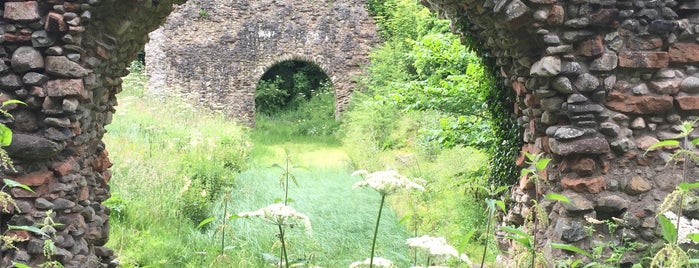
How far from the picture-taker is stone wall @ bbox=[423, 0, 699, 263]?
11.9ft

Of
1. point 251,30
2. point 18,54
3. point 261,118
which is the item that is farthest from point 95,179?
point 261,118

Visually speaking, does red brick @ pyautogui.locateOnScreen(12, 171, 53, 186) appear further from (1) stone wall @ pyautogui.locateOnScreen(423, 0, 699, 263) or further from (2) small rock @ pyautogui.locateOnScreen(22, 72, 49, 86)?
(1) stone wall @ pyautogui.locateOnScreen(423, 0, 699, 263)

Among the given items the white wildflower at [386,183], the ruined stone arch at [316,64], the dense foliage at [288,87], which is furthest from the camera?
the dense foliage at [288,87]

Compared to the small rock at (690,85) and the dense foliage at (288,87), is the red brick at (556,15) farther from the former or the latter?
the dense foliage at (288,87)

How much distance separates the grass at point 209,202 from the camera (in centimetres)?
549

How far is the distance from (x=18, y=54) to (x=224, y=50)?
13.2m

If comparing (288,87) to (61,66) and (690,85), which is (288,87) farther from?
(690,85)

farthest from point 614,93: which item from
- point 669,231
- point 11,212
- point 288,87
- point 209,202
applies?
point 288,87

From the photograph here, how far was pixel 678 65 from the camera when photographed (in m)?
3.70

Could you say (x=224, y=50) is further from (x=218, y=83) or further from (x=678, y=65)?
(x=678, y=65)

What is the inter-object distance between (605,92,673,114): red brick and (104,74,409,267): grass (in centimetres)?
208

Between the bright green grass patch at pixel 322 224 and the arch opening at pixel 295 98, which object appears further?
the arch opening at pixel 295 98

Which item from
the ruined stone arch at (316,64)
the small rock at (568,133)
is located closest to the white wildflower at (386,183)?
the small rock at (568,133)

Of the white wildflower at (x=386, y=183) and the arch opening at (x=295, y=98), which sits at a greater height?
the white wildflower at (x=386, y=183)
